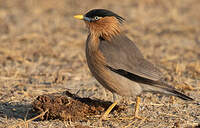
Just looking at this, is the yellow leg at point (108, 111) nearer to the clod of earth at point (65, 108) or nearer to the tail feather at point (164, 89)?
the clod of earth at point (65, 108)

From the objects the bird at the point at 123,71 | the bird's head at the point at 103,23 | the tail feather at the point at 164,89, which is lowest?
the tail feather at the point at 164,89

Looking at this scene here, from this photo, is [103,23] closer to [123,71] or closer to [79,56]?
[123,71]

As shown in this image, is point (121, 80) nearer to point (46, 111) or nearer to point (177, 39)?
A: point (46, 111)

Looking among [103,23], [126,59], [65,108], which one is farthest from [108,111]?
[103,23]

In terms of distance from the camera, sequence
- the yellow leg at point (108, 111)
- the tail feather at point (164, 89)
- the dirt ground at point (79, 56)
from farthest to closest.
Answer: the dirt ground at point (79, 56), the yellow leg at point (108, 111), the tail feather at point (164, 89)

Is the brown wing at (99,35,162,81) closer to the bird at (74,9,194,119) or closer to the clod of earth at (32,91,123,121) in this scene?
the bird at (74,9,194,119)

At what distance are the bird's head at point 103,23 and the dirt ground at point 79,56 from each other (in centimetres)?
95

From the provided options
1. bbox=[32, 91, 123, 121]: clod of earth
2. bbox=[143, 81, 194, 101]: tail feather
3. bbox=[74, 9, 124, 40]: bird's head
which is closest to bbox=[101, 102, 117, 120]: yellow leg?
bbox=[32, 91, 123, 121]: clod of earth

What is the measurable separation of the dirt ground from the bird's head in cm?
95

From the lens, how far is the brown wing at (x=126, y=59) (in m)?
5.55

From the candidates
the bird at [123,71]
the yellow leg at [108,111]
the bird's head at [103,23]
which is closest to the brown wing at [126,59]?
the bird at [123,71]

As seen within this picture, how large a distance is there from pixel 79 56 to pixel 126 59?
11.4ft

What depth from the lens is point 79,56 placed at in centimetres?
902

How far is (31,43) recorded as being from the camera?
32.1 feet
